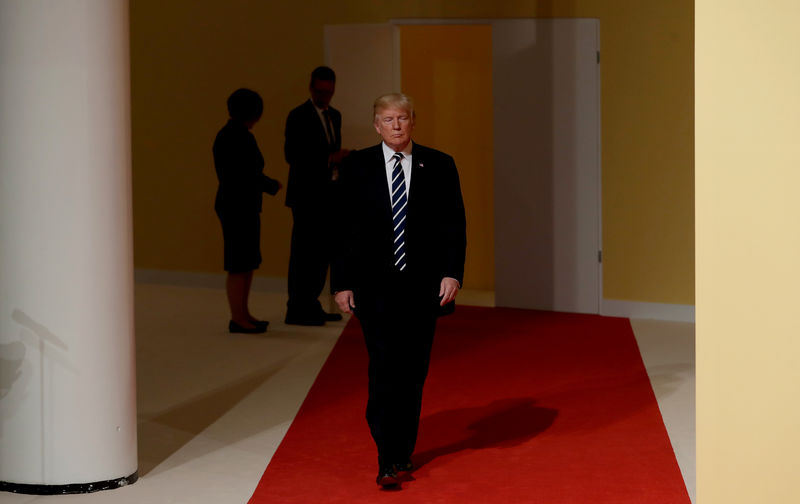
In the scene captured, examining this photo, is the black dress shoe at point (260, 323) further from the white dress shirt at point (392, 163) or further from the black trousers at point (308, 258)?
the white dress shirt at point (392, 163)

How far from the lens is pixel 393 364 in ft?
15.5

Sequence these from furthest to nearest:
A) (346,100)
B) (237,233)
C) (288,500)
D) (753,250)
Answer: (346,100), (237,233), (288,500), (753,250)

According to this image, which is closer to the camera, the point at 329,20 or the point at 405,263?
the point at 405,263

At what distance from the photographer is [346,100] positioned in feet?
29.6

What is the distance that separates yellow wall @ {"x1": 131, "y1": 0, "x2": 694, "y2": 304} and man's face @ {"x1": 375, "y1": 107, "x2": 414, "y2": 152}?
13.5ft

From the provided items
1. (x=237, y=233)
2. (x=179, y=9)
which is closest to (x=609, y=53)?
(x=237, y=233)

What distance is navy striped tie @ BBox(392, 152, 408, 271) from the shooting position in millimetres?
4668

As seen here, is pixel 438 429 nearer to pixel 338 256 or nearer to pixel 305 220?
pixel 338 256

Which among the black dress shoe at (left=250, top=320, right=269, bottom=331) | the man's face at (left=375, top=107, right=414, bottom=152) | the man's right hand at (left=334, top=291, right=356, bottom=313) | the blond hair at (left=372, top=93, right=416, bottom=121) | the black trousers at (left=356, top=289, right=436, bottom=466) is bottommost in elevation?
the black dress shoe at (left=250, top=320, right=269, bottom=331)

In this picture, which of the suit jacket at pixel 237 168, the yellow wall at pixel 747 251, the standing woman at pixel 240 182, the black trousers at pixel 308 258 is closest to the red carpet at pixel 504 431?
the black trousers at pixel 308 258

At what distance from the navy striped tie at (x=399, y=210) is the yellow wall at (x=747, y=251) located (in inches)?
64.1

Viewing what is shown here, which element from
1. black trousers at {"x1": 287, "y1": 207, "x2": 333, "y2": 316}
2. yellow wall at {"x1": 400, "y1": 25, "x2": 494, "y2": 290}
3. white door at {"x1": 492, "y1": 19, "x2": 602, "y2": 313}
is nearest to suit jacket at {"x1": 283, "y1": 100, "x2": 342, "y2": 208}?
black trousers at {"x1": 287, "y1": 207, "x2": 333, "y2": 316}

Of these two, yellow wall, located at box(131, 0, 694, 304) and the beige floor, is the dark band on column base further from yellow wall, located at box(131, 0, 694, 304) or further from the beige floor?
yellow wall, located at box(131, 0, 694, 304)

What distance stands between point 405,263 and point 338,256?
287 millimetres
